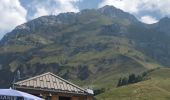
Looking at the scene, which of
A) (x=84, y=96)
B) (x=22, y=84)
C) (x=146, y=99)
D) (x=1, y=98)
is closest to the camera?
(x=1, y=98)

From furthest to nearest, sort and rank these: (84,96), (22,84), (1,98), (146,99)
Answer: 1. (146,99)
2. (84,96)
3. (22,84)
4. (1,98)

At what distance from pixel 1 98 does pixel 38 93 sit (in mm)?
18878

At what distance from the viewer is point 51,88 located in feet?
147

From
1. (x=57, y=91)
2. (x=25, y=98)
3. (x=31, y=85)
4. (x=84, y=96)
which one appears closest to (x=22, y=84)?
(x=31, y=85)

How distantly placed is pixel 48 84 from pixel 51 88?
88 centimetres

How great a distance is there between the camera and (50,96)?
44.5 metres

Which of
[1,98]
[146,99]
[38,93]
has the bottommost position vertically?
[1,98]

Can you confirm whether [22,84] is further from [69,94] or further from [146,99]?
[146,99]

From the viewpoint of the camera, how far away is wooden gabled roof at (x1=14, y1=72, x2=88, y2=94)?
44.1m

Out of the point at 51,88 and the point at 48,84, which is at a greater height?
the point at 48,84

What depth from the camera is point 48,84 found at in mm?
45469

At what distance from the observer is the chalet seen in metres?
43.8

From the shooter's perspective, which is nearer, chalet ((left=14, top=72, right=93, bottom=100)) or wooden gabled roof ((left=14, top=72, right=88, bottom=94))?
chalet ((left=14, top=72, right=93, bottom=100))

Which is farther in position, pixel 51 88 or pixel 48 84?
pixel 48 84
